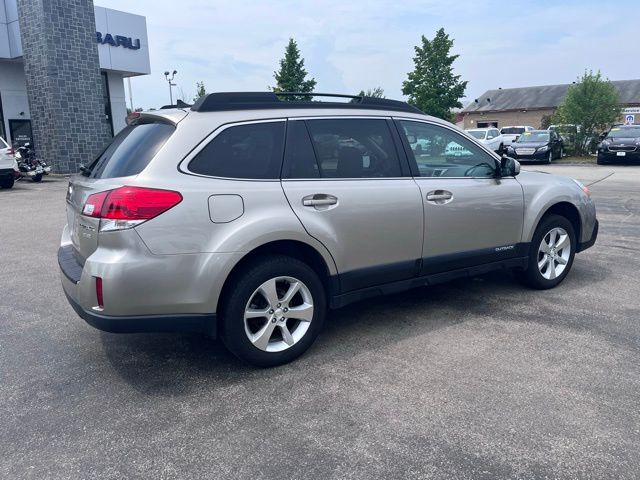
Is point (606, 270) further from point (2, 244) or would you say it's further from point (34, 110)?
point (34, 110)

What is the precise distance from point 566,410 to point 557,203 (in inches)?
104

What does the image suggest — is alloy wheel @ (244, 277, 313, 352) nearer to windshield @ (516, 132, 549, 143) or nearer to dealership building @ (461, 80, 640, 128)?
windshield @ (516, 132, 549, 143)

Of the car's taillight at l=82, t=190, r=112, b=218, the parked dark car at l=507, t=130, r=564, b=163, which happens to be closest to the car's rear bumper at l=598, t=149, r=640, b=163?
the parked dark car at l=507, t=130, r=564, b=163

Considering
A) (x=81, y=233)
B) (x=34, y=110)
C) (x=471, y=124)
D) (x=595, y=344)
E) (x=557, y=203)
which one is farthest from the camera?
(x=471, y=124)

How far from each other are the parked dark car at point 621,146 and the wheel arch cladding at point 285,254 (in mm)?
21985

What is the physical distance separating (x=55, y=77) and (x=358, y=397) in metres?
20.2

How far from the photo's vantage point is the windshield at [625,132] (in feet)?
72.5

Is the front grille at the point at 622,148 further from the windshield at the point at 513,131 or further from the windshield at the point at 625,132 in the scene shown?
the windshield at the point at 513,131

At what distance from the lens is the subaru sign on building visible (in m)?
21.7

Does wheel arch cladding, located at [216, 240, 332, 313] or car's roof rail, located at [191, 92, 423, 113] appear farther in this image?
car's roof rail, located at [191, 92, 423, 113]

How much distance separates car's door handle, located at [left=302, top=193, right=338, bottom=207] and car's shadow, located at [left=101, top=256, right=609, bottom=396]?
42.6 inches

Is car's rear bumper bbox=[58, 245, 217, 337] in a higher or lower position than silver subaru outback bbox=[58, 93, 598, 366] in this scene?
lower

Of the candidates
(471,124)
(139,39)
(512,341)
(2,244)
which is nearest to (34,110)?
(139,39)

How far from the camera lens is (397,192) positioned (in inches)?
155
